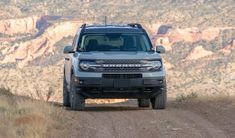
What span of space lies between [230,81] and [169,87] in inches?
213

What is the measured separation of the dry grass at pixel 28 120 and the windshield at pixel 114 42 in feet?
6.64

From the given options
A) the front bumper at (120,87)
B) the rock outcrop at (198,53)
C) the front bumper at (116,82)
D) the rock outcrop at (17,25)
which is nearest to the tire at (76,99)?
the front bumper at (120,87)

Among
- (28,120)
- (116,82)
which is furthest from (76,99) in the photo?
(28,120)

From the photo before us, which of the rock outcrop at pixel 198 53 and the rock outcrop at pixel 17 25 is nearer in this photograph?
the rock outcrop at pixel 198 53

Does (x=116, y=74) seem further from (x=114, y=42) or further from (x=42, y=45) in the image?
(x=42, y=45)

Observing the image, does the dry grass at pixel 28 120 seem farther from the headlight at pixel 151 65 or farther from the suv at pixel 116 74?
the headlight at pixel 151 65

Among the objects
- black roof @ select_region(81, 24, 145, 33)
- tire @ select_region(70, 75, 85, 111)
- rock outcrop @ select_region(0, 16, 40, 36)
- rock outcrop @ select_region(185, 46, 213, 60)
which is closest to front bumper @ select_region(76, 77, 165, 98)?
tire @ select_region(70, 75, 85, 111)

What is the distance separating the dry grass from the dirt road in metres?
0.30

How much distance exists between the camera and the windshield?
52.4 feet

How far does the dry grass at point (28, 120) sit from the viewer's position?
34.2 feet

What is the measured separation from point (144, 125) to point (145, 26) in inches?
3592

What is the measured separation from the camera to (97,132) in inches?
441

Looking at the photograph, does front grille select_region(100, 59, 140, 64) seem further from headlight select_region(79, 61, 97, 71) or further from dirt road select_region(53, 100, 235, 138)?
dirt road select_region(53, 100, 235, 138)

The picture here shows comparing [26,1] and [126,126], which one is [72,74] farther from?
[26,1]
